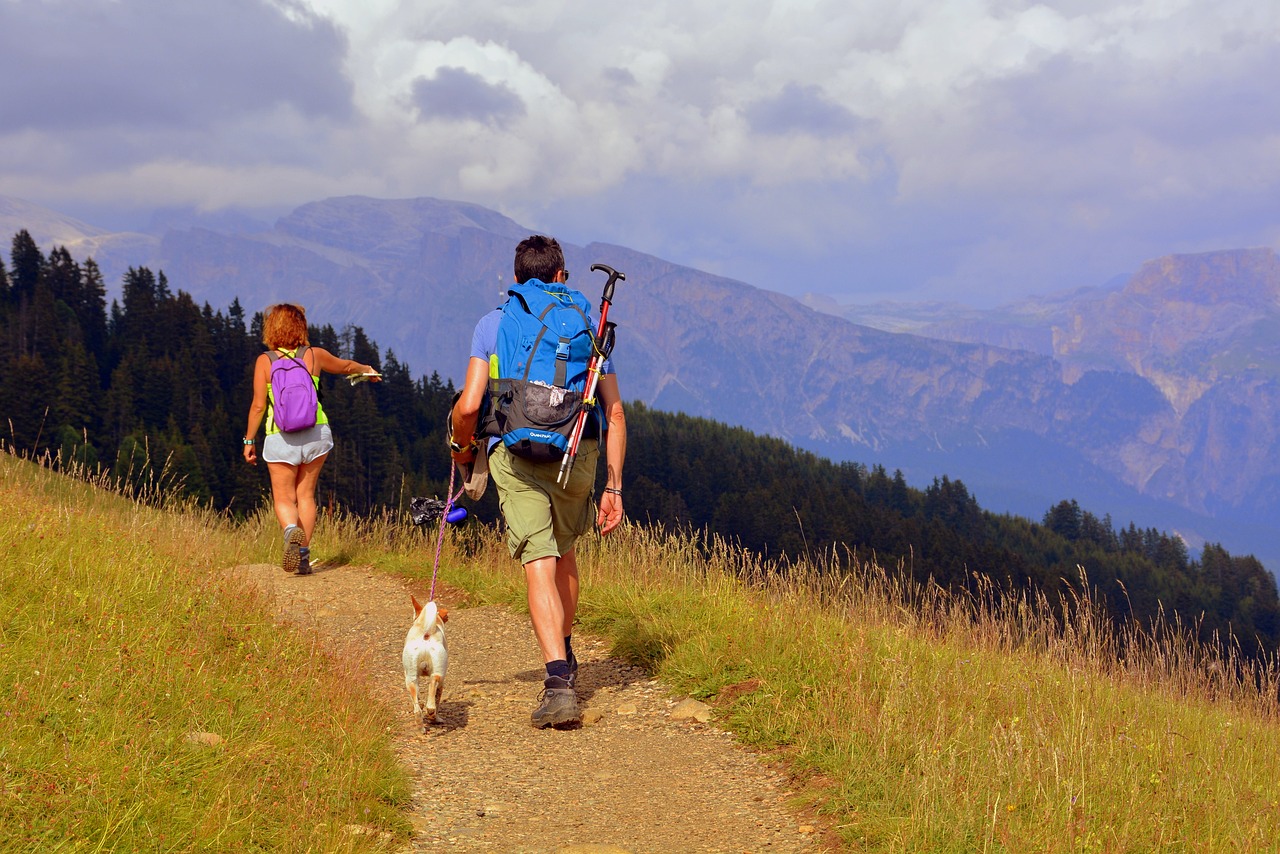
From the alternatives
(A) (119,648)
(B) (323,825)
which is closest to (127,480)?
(A) (119,648)

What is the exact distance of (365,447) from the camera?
89.1 metres

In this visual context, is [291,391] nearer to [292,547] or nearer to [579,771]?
[292,547]

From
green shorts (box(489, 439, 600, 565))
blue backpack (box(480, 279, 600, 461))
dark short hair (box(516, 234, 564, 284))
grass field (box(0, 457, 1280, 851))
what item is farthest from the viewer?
dark short hair (box(516, 234, 564, 284))

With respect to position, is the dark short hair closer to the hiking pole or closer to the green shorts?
the hiking pole

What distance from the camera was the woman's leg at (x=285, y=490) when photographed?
9258 mm

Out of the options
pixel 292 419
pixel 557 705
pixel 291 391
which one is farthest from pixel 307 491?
pixel 557 705

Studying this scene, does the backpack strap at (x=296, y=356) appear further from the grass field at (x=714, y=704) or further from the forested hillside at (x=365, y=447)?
the forested hillside at (x=365, y=447)

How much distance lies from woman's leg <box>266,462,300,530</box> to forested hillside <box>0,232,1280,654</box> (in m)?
44.5

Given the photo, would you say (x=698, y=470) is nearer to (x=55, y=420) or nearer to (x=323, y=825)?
(x=55, y=420)

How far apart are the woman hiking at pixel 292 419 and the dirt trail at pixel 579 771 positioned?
2.22m

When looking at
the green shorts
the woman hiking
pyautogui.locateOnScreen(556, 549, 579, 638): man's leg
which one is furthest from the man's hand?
the woman hiking

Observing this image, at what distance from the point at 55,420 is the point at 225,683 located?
78717 mm

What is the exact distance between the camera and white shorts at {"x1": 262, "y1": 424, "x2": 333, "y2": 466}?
922 cm

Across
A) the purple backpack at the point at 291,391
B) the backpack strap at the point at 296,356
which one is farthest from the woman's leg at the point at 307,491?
the backpack strap at the point at 296,356
